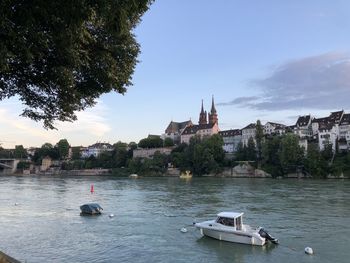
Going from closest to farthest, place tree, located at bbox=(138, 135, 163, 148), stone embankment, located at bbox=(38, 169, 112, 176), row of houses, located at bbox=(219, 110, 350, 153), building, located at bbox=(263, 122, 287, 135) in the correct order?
row of houses, located at bbox=(219, 110, 350, 153)
building, located at bbox=(263, 122, 287, 135)
stone embankment, located at bbox=(38, 169, 112, 176)
tree, located at bbox=(138, 135, 163, 148)

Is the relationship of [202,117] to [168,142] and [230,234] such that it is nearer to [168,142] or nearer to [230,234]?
[168,142]

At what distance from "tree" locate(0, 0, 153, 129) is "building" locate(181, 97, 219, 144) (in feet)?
528

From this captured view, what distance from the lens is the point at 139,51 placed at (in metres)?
12.8

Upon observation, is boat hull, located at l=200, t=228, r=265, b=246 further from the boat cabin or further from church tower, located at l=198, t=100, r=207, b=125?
church tower, located at l=198, t=100, r=207, b=125

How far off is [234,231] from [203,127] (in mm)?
156788

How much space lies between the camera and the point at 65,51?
9.95 m

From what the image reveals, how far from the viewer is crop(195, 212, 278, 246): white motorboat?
2325 cm

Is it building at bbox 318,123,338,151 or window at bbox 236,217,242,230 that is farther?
building at bbox 318,123,338,151

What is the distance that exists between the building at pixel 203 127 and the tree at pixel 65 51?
528 feet

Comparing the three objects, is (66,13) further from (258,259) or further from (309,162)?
(309,162)

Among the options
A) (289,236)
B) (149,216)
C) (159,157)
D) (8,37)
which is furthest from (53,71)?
(159,157)

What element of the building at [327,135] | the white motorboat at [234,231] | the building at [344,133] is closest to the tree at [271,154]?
the building at [327,135]

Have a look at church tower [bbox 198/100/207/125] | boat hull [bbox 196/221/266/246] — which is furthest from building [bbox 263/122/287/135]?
boat hull [bbox 196/221/266/246]

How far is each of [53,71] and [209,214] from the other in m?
26.9
